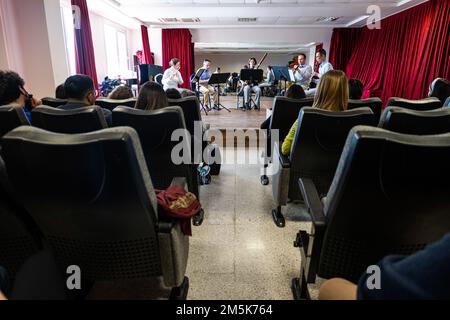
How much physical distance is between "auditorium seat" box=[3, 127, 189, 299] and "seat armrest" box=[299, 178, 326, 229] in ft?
1.73

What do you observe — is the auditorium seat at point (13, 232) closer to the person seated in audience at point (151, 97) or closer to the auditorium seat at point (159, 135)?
the auditorium seat at point (159, 135)

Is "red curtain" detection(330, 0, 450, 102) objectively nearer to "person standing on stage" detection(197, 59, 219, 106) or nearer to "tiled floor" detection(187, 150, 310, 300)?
"person standing on stage" detection(197, 59, 219, 106)

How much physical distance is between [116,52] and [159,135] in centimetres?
764

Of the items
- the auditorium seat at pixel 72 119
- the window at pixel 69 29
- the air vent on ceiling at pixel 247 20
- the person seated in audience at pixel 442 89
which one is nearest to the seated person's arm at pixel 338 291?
the auditorium seat at pixel 72 119

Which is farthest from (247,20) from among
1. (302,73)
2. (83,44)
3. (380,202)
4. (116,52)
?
(380,202)

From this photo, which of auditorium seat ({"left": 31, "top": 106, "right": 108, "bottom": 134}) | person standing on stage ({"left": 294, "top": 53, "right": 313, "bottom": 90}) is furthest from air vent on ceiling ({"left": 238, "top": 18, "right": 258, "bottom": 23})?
auditorium seat ({"left": 31, "top": 106, "right": 108, "bottom": 134})

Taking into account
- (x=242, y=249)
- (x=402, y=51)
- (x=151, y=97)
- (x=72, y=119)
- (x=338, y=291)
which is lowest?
(x=242, y=249)

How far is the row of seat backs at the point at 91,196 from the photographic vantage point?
82cm

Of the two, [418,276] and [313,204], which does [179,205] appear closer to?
[313,204]

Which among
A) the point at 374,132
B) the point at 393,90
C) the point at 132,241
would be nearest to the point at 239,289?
the point at 132,241

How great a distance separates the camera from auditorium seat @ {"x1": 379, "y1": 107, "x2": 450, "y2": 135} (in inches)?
59.7

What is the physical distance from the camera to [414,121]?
5.07ft

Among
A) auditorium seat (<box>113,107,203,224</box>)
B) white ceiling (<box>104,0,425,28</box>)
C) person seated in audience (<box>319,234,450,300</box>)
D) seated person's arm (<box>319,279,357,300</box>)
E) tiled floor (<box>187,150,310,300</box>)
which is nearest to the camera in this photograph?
person seated in audience (<box>319,234,450,300</box>)

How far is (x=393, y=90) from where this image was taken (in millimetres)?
6691
